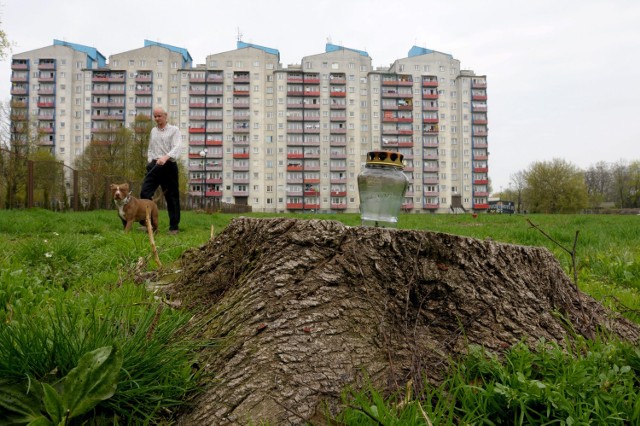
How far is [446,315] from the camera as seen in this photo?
1950mm

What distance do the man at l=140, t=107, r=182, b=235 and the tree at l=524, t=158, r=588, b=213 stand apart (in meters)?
67.3

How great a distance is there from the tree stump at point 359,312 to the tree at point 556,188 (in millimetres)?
70696

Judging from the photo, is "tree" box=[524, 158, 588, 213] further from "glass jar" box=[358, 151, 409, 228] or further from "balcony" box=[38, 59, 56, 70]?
"balcony" box=[38, 59, 56, 70]

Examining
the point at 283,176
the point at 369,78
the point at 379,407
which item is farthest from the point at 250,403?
the point at 369,78

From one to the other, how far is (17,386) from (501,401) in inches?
65.7

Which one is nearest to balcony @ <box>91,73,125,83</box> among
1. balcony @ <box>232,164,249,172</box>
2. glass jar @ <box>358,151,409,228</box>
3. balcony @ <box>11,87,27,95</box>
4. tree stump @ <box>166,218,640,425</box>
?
balcony @ <box>11,87,27,95</box>

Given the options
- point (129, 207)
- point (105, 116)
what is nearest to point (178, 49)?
point (105, 116)

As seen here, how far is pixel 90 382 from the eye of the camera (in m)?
1.38

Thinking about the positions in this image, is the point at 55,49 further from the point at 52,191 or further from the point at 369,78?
the point at 52,191

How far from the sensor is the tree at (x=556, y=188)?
6350 cm

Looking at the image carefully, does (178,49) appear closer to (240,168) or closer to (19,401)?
(240,168)

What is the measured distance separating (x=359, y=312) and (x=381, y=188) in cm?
98

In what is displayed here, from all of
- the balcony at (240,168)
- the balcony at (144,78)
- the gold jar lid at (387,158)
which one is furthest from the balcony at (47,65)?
the gold jar lid at (387,158)

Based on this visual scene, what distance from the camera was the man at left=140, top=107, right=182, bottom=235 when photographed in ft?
25.7
